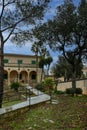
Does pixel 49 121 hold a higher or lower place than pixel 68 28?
lower

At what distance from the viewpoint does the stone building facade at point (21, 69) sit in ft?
170

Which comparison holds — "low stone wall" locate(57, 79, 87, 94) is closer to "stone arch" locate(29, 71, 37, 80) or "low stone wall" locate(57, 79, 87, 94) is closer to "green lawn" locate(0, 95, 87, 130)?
"green lawn" locate(0, 95, 87, 130)

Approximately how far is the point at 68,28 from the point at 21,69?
103 feet

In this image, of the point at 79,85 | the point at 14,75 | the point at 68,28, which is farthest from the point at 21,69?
the point at 68,28

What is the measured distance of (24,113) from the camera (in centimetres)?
1352

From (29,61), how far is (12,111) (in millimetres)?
43212

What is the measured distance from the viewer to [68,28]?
22.6 metres

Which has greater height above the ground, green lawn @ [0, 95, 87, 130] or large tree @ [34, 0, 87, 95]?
large tree @ [34, 0, 87, 95]

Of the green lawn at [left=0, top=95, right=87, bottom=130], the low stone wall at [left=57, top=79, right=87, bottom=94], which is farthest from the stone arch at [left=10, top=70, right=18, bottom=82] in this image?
the green lawn at [left=0, top=95, right=87, bottom=130]

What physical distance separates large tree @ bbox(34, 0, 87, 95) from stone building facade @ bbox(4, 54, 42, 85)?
28238 mm

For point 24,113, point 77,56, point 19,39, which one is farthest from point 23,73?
point 24,113

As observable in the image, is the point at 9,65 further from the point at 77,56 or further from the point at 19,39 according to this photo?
the point at 19,39

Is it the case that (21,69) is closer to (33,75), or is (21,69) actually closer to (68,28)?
(33,75)

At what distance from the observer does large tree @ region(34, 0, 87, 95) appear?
22531mm
